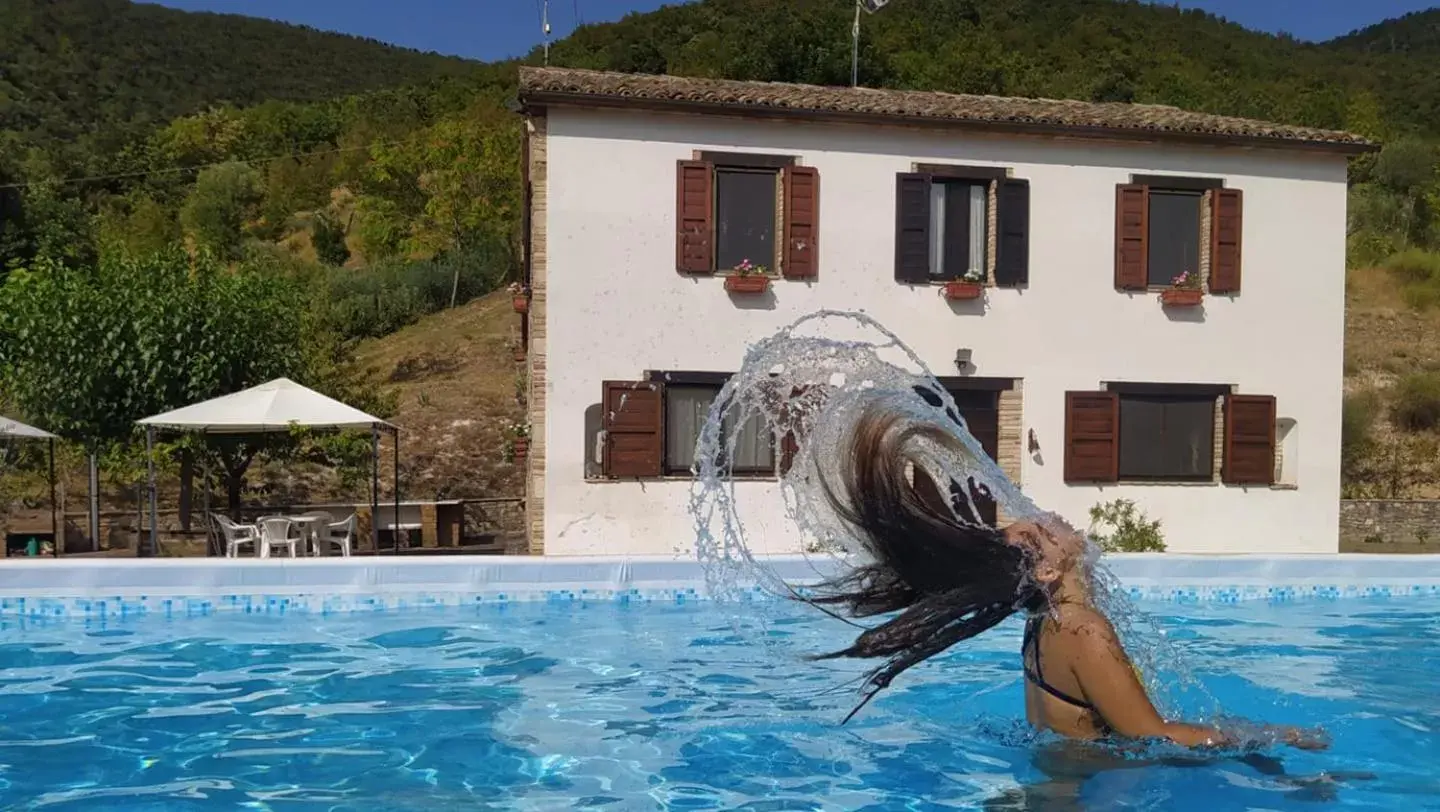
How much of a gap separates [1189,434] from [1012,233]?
361 centimetres

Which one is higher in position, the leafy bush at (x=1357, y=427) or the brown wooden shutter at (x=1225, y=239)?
the brown wooden shutter at (x=1225, y=239)

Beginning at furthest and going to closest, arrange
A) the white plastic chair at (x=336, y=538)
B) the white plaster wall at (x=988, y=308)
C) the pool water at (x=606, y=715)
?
1. the white plaster wall at (x=988, y=308)
2. the white plastic chair at (x=336, y=538)
3. the pool water at (x=606, y=715)

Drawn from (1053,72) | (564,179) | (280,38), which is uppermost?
(280,38)

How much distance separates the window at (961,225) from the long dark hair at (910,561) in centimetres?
1046

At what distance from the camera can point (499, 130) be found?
36344mm

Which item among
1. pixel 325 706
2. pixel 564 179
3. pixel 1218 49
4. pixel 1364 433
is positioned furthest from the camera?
pixel 1218 49

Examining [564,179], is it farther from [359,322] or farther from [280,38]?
[280,38]

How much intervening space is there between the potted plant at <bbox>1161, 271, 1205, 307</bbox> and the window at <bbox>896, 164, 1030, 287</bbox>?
6.19ft

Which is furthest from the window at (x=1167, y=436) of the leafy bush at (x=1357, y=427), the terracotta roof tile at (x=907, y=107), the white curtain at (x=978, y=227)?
the leafy bush at (x=1357, y=427)

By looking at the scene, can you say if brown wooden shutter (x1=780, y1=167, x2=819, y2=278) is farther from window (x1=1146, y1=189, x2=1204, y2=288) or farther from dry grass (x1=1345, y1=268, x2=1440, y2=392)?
dry grass (x1=1345, y1=268, x2=1440, y2=392)

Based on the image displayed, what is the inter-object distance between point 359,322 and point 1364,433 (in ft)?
80.8

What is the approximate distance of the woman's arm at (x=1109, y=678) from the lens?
4809 millimetres

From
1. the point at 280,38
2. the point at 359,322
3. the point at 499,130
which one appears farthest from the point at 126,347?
the point at 280,38

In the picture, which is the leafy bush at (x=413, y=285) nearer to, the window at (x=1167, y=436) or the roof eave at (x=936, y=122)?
the roof eave at (x=936, y=122)
